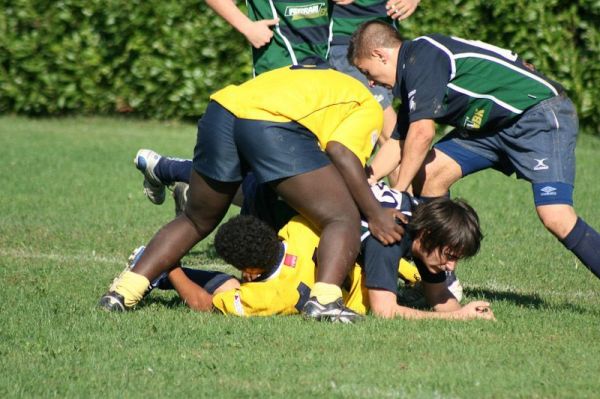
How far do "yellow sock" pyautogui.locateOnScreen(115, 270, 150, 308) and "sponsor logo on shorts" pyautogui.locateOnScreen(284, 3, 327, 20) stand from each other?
96.3 inches

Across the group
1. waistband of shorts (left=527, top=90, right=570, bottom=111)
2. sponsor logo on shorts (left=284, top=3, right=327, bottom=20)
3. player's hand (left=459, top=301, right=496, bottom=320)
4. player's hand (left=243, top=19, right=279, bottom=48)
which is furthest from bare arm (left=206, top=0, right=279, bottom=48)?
player's hand (left=459, top=301, right=496, bottom=320)

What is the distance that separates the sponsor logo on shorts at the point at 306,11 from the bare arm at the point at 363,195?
206 cm

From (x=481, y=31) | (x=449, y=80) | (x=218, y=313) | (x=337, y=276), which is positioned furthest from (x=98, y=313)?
(x=481, y=31)

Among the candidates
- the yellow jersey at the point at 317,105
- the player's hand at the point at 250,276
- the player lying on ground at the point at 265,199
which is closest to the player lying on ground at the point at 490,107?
the player lying on ground at the point at 265,199

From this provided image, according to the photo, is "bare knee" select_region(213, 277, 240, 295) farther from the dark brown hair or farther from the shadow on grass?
the shadow on grass

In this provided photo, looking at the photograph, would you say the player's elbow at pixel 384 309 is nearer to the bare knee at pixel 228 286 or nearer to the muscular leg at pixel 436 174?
the bare knee at pixel 228 286

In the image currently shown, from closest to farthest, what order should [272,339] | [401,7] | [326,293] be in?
1. [272,339]
2. [326,293]
3. [401,7]

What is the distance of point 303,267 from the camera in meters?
6.18

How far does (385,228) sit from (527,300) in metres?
1.37

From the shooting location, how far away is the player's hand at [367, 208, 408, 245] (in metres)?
6.02

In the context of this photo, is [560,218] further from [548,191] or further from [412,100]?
[412,100]

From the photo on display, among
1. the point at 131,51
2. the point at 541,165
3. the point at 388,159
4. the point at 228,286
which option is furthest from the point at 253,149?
the point at 131,51

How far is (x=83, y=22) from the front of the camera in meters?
14.7

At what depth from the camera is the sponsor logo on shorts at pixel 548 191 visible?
6.40 m
